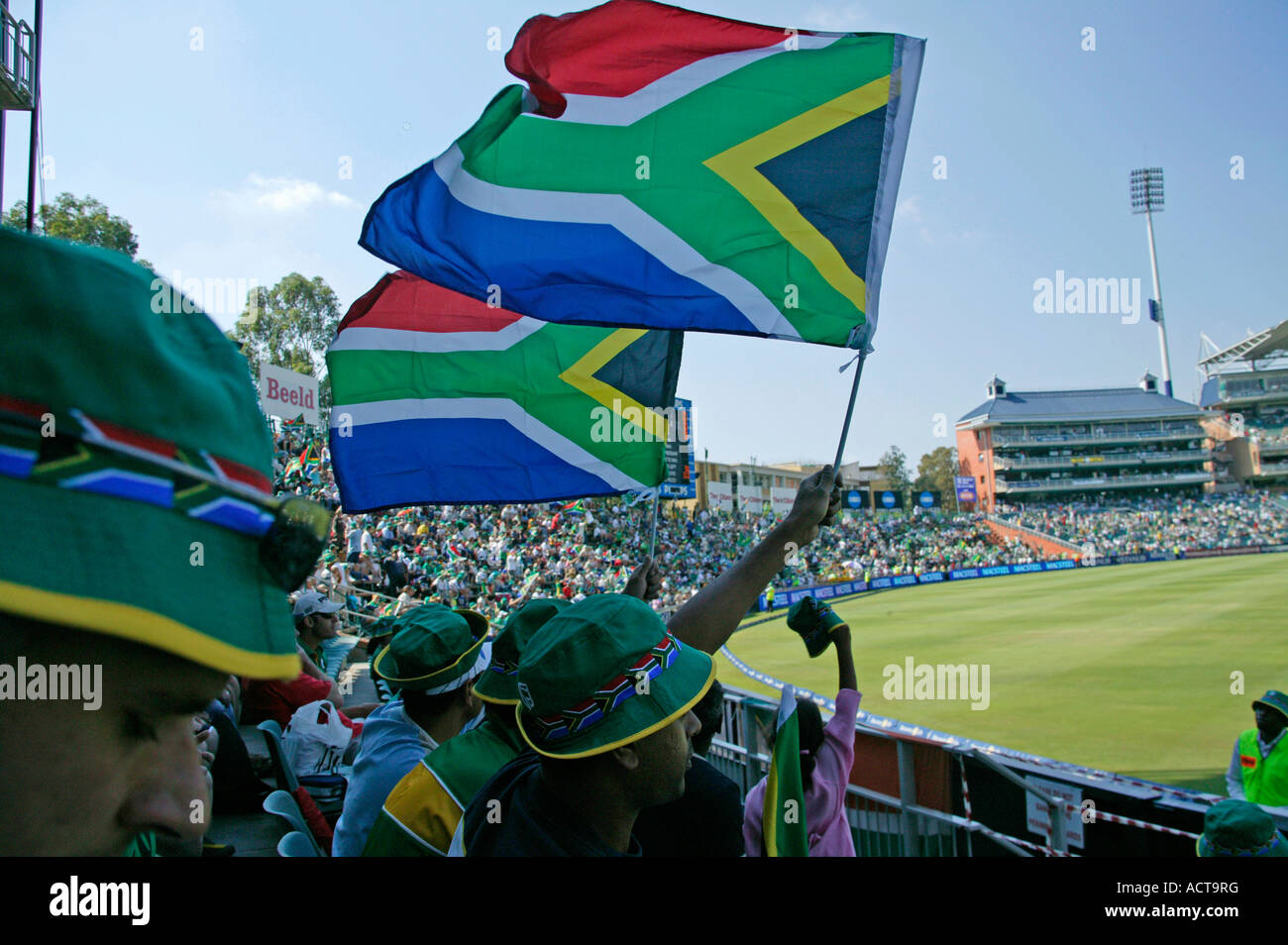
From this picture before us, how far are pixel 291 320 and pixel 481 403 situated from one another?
46.8m

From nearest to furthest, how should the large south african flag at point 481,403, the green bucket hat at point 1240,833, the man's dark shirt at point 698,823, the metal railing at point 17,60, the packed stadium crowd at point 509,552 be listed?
the man's dark shirt at point 698,823
the green bucket hat at point 1240,833
the large south african flag at point 481,403
the metal railing at point 17,60
the packed stadium crowd at point 509,552

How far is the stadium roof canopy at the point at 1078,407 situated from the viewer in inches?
3529

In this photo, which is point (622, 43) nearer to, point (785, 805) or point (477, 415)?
point (477, 415)

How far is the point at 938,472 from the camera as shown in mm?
101438

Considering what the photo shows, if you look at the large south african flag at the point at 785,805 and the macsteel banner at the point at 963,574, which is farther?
the macsteel banner at the point at 963,574

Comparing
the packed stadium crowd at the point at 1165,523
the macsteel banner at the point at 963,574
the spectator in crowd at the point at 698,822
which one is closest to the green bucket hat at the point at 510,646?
the spectator in crowd at the point at 698,822

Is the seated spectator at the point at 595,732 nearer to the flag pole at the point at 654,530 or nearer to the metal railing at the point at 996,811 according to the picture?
the flag pole at the point at 654,530

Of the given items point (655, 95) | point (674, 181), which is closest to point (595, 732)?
point (674, 181)

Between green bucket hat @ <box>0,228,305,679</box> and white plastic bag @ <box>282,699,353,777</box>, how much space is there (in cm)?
448

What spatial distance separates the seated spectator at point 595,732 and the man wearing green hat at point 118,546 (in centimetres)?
123

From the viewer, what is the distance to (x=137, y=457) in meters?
0.63

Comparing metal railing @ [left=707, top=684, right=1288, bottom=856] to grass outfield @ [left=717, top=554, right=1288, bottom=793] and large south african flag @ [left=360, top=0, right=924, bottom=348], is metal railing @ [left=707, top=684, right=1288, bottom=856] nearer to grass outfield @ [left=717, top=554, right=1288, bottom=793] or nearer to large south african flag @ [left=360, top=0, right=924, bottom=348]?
large south african flag @ [left=360, top=0, right=924, bottom=348]

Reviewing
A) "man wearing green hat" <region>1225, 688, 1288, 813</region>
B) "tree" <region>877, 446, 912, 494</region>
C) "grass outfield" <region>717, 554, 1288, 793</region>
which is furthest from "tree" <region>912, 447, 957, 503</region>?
"man wearing green hat" <region>1225, 688, 1288, 813</region>
